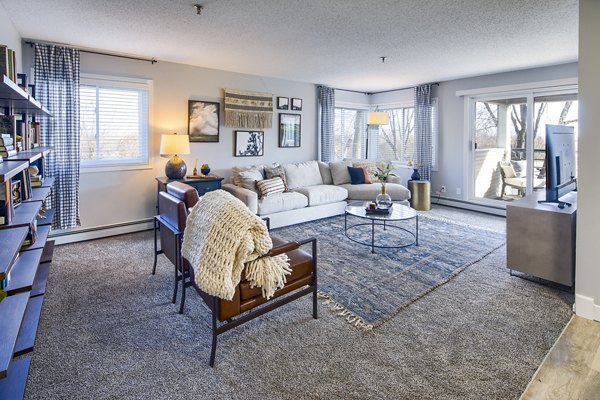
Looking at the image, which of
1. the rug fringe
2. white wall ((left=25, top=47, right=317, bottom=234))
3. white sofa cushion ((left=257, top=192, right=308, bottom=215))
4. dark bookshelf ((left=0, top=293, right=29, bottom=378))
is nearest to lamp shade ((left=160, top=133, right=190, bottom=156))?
white wall ((left=25, top=47, right=317, bottom=234))

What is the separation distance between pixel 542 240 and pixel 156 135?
476 cm

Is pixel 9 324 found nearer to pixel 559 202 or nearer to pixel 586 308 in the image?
pixel 586 308

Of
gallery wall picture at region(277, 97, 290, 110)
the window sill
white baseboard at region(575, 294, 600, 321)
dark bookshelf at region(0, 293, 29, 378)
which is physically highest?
gallery wall picture at region(277, 97, 290, 110)

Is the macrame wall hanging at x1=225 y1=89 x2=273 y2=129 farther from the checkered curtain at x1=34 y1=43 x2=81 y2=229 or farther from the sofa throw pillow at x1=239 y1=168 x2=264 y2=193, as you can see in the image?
the checkered curtain at x1=34 y1=43 x2=81 y2=229

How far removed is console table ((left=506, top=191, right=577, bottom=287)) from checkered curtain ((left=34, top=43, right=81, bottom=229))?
16.1 feet

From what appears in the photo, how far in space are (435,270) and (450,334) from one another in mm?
1131

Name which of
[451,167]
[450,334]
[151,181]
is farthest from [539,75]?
[151,181]

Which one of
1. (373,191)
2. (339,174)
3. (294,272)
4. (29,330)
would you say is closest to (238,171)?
(339,174)

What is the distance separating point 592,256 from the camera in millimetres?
2422

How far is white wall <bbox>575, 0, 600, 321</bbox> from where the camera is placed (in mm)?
2295

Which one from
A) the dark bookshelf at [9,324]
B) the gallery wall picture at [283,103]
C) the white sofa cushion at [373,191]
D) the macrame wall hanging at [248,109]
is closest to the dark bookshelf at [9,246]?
the dark bookshelf at [9,324]

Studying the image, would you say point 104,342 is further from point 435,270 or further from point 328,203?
point 328,203

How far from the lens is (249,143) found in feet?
18.6

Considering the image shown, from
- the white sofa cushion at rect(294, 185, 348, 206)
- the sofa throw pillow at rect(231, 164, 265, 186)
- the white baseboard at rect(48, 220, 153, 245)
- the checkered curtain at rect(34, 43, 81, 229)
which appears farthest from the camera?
the white sofa cushion at rect(294, 185, 348, 206)
